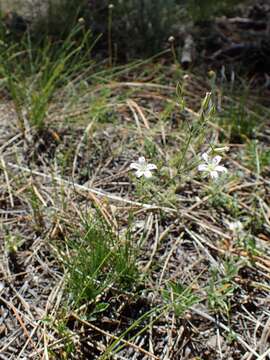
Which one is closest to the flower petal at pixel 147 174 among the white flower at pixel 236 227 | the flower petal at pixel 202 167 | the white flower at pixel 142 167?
the white flower at pixel 142 167

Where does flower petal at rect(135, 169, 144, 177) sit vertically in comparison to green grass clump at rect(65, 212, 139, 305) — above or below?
above

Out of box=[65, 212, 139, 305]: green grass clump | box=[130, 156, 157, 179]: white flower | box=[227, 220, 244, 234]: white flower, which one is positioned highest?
box=[130, 156, 157, 179]: white flower

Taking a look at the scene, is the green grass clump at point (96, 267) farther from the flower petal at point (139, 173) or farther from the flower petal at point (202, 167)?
the flower petal at point (202, 167)

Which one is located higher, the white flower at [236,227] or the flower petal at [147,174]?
the flower petal at [147,174]

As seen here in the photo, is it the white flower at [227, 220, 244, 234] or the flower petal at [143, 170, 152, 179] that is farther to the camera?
the white flower at [227, 220, 244, 234]

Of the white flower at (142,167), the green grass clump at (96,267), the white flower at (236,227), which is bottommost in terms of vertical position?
the white flower at (236,227)

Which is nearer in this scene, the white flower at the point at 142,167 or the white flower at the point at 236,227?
the white flower at the point at 142,167

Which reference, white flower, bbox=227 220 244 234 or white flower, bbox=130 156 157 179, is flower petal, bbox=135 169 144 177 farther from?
white flower, bbox=227 220 244 234

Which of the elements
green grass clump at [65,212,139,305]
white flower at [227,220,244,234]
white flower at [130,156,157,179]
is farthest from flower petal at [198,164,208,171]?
white flower at [227,220,244,234]

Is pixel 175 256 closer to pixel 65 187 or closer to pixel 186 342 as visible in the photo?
pixel 186 342

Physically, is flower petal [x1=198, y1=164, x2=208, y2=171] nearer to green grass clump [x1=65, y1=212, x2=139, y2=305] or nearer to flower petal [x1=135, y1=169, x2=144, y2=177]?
flower petal [x1=135, y1=169, x2=144, y2=177]

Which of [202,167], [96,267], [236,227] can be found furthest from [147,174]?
[236,227]

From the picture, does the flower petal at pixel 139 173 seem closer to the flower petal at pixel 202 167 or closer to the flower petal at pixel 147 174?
the flower petal at pixel 147 174
